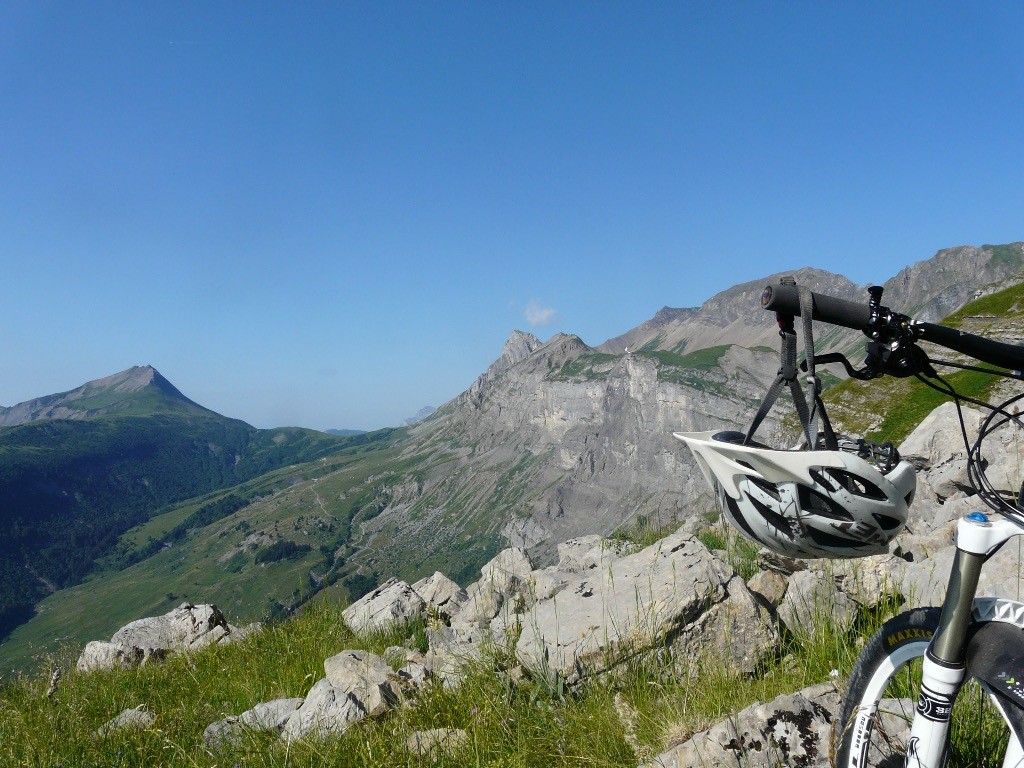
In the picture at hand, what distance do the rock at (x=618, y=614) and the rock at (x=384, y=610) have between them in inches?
120

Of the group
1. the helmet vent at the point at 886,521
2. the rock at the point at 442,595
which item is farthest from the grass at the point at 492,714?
the rock at the point at 442,595

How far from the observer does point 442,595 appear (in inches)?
417

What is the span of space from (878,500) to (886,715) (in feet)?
6.28

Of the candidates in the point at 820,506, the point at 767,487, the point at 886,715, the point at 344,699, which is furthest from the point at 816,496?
the point at 344,699

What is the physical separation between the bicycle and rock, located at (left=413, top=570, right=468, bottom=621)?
25.1 feet

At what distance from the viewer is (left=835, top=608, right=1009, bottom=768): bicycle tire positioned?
3195 millimetres

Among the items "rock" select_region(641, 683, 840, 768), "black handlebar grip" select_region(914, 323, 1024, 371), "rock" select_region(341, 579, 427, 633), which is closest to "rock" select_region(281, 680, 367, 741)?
"rock" select_region(641, 683, 840, 768)

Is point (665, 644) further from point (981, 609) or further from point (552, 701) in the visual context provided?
point (981, 609)

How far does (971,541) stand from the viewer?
2672 mm

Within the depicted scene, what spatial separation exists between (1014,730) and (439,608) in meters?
8.33

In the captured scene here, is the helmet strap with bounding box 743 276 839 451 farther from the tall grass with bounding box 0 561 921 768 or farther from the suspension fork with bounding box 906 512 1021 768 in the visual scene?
the tall grass with bounding box 0 561 921 768

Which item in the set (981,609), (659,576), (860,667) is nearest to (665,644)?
(659,576)

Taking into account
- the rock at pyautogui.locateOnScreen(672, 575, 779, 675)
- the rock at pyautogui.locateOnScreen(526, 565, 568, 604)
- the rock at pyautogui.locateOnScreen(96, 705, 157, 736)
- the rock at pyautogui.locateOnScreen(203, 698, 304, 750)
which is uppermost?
the rock at pyautogui.locateOnScreen(672, 575, 779, 675)

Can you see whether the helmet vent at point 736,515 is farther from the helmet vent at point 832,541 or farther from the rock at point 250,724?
the rock at point 250,724
